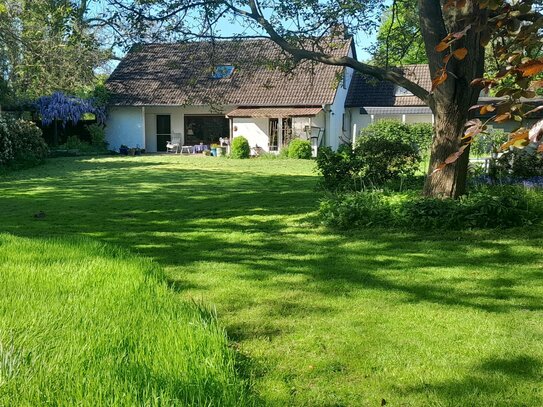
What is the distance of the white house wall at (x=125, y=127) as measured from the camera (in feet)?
113

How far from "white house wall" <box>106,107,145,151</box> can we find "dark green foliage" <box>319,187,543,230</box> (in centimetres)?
2710

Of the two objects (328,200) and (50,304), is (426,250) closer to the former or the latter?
(328,200)

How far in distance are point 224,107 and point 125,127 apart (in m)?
6.25

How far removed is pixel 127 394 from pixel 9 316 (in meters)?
1.76

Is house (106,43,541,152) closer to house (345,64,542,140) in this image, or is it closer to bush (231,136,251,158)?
house (345,64,542,140)

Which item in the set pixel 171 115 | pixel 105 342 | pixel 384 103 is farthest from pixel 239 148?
pixel 105 342

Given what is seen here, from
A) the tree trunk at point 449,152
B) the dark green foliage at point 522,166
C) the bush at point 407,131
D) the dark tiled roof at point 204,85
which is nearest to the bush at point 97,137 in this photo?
the dark tiled roof at point 204,85

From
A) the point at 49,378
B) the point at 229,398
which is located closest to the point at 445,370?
the point at 229,398

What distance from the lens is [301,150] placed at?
28.4 meters

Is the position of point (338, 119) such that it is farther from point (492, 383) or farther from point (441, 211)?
point (492, 383)

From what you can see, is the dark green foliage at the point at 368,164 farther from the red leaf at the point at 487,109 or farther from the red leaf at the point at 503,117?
the red leaf at the point at 503,117

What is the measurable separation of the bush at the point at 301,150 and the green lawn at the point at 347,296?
1734 cm

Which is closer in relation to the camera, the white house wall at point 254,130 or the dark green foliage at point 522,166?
the dark green foliage at point 522,166

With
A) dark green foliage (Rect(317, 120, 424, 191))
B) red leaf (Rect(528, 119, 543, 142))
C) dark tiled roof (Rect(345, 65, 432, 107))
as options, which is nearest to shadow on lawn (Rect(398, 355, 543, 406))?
red leaf (Rect(528, 119, 543, 142))
